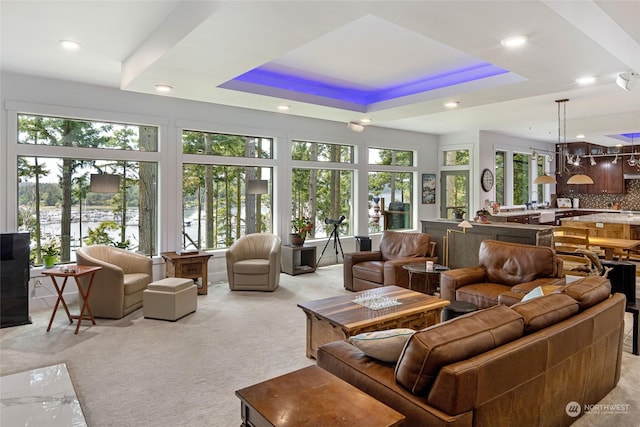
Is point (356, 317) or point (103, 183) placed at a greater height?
point (103, 183)

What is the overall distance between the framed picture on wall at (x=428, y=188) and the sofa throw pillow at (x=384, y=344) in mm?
7648

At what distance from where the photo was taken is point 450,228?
233 inches

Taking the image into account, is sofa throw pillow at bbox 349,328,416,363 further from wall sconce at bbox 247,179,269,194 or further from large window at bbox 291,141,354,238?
large window at bbox 291,141,354,238

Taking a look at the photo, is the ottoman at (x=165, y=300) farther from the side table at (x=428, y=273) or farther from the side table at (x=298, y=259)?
the side table at (x=428, y=273)

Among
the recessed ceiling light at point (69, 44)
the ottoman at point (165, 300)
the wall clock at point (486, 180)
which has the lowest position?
the ottoman at point (165, 300)

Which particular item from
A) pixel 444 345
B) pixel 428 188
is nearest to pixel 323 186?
pixel 428 188

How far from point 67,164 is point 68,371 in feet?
9.74

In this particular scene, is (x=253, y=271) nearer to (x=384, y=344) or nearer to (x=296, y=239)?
(x=296, y=239)

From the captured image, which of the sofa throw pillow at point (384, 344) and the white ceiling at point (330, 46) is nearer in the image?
the sofa throw pillow at point (384, 344)

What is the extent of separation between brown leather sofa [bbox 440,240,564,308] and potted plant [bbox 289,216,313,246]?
114 inches

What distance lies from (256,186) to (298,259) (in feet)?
4.84

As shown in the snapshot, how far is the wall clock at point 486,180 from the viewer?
8867 millimetres

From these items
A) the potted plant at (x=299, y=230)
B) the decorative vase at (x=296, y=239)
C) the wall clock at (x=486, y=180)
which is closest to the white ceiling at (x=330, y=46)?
the potted plant at (x=299, y=230)

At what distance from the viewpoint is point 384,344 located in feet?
6.56
